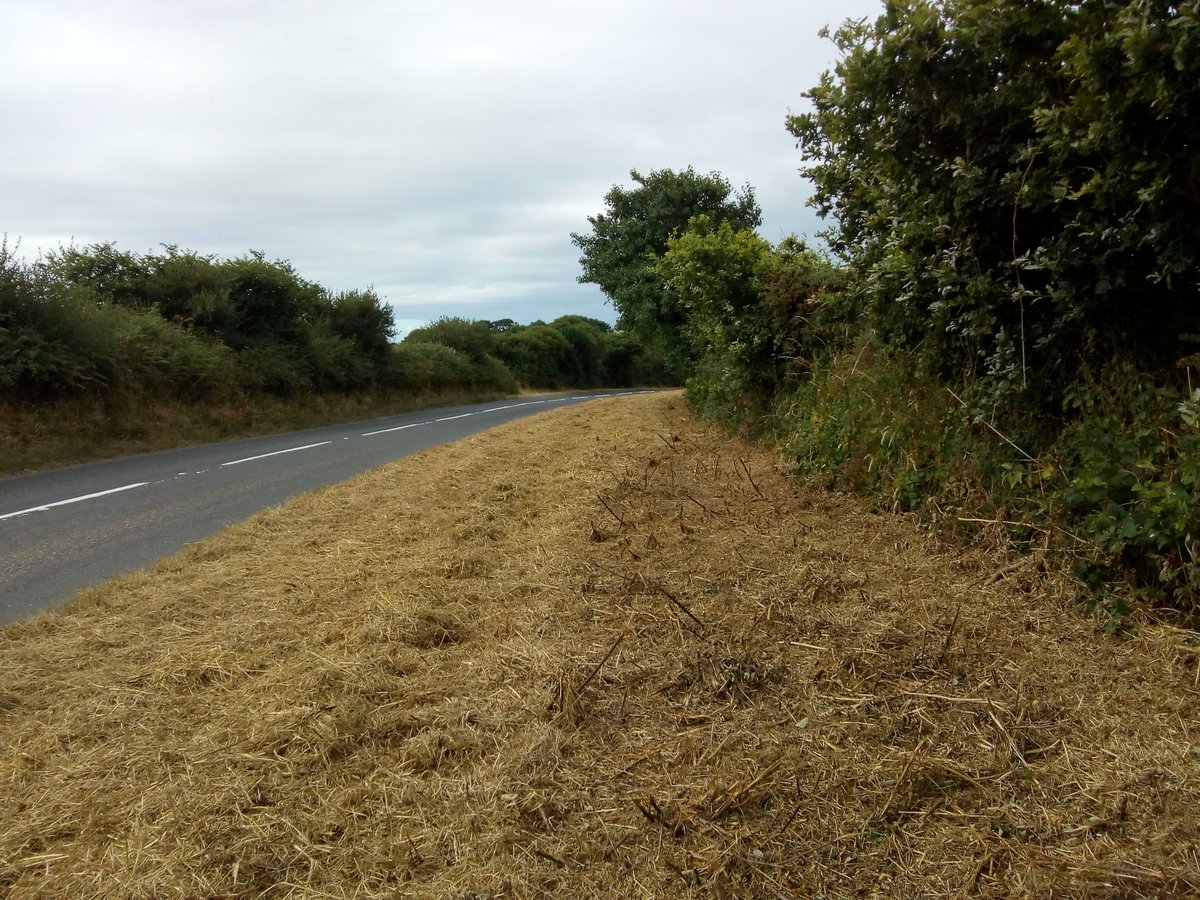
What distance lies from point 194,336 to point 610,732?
21.9 meters

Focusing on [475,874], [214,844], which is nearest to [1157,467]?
[475,874]

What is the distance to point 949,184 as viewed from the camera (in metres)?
5.28

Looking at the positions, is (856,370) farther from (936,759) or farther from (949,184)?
(936,759)

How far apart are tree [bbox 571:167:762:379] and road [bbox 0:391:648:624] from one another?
8.61 metres

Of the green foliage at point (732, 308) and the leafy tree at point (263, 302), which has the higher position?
the leafy tree at point (263, 302)

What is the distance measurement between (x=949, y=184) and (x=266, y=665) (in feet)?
16.3

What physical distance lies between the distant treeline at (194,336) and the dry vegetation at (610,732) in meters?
12.9

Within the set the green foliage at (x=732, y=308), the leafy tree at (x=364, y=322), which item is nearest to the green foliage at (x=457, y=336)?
the leafy tree at (x=364, y=322)

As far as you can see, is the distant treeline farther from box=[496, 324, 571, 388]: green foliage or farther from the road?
box=[496, 324, 571, 388]: green foliage

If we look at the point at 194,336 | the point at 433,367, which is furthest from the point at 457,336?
the point at 194,336

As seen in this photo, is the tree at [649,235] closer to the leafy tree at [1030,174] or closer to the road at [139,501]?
the road at [139,501]

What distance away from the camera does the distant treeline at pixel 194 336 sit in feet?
51.0

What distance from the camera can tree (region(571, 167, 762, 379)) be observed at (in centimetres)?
2322

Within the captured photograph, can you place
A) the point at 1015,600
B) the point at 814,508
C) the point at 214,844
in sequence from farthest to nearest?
the point at 814,508
the point at 1015,600
the point at 214,844
